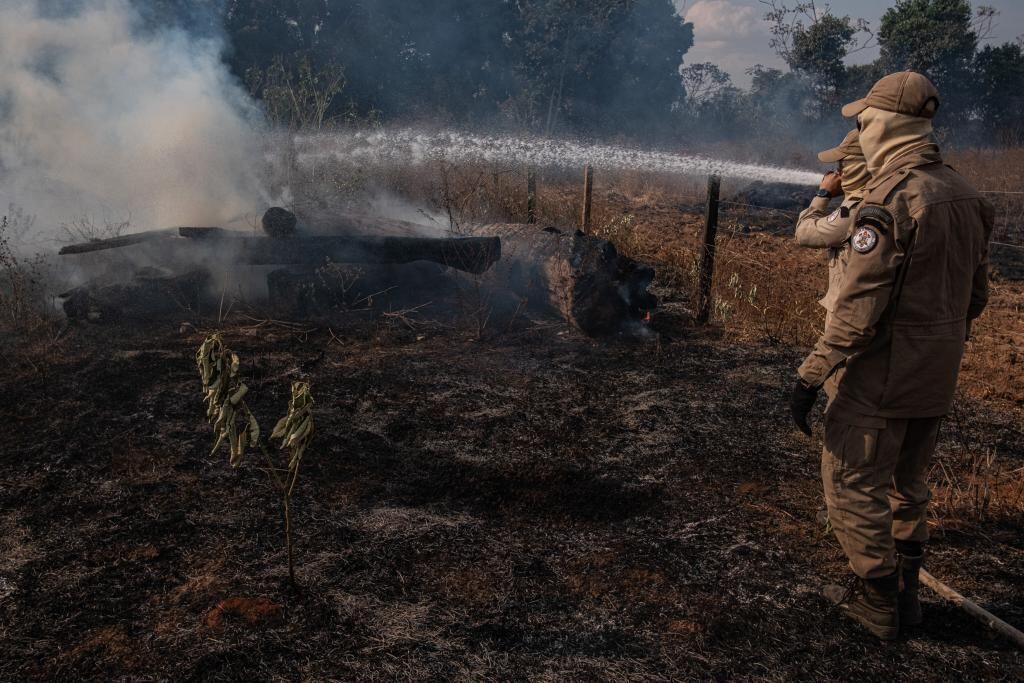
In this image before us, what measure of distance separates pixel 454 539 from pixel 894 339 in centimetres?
210

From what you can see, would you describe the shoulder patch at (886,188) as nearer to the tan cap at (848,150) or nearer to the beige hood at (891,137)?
the beige hood at (891,137)

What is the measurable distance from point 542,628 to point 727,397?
287 cm

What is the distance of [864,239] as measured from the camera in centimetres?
237

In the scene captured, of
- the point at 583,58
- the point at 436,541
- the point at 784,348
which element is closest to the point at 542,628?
the point at 436,541

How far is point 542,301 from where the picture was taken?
22.5 ft

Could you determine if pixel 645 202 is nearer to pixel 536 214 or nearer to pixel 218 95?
pixel 536 214

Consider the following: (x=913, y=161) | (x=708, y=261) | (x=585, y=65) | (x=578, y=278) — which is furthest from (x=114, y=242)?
(x=585, y=65)

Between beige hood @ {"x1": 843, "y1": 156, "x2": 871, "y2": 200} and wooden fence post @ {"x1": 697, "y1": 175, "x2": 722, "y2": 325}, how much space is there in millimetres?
3567

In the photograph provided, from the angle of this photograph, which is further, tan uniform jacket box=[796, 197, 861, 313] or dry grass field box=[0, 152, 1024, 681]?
tan uniform jacket box=[796, 197, 861, 313]

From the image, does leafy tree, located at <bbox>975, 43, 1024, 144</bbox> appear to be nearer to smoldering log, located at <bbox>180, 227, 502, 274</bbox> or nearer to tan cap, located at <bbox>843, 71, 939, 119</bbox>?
smoldering log, located at <bbox>180, 227, 502, 274</bbox>

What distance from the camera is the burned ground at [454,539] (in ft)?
8.18

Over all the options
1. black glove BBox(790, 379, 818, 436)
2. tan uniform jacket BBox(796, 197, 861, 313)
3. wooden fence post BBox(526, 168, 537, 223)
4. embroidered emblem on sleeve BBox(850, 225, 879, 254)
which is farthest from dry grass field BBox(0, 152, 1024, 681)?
wooden fence post BBox(526, 168, 537, 223)

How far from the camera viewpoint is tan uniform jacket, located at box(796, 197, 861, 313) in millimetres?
2684

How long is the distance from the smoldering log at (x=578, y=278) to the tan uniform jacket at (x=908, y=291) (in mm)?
3728
